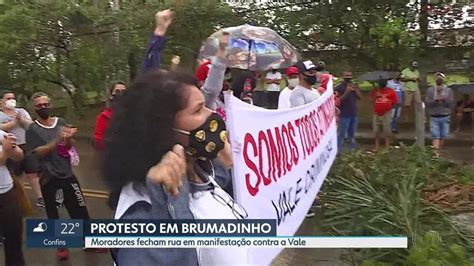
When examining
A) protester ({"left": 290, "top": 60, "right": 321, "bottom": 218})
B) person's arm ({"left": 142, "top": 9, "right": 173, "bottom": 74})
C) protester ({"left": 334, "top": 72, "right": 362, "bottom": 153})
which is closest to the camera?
person's arm ({"left": 142, "top": 9, "right": 173, "bottom": 74})

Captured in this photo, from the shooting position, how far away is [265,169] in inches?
153

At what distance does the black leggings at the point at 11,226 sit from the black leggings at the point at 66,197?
0.56 metres

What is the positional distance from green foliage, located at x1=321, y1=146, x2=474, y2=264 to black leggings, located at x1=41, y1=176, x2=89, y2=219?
7.39 ft

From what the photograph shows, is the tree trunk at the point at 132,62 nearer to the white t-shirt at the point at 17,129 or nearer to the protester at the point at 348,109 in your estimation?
the protester at the point at 348,109

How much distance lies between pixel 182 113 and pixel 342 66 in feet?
51.6

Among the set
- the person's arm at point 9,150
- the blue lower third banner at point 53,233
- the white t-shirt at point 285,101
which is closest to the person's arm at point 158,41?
the blue lower third banner at point 53,233

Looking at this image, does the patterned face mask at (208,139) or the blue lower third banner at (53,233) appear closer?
the patterned face mask at (208,139)

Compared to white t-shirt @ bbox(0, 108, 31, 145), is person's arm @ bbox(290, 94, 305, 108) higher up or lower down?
higher up

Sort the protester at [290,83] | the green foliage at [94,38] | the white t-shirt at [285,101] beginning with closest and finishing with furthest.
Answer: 1. the white t-shirt at [285,101]
2. the protester at [290,83]
3. the green foliage at [94,38]

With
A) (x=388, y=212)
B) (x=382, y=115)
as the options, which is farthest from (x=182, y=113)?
(x=382, y=115)

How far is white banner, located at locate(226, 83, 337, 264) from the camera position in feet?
11.8

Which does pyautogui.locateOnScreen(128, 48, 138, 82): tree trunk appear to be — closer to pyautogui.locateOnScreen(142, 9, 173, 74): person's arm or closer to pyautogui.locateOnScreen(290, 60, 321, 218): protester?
pyautogui.locateOnScreen(290, 60, 321, 218): protester

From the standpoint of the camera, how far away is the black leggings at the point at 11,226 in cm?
596

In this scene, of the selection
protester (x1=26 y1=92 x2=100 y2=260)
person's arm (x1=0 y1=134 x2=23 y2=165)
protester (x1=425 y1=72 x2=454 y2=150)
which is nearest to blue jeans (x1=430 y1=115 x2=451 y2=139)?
protester (x1=425 y1=72 x2=454 y2=150)
